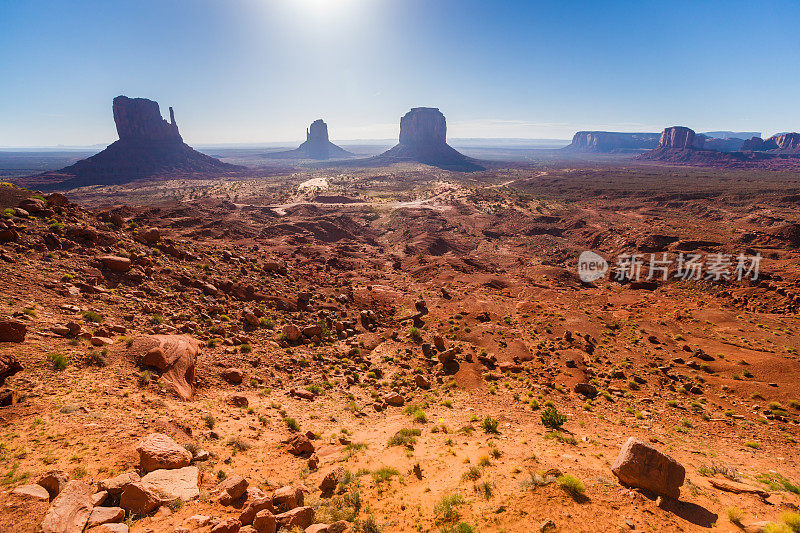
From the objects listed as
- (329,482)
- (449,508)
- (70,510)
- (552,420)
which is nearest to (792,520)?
(552,420)

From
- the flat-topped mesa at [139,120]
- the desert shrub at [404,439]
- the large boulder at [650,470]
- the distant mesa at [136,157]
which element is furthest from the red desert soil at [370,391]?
the flat-topped mesa at [139,120]

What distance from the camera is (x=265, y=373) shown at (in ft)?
55.9

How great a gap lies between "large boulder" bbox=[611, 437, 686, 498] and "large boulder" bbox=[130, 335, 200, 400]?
14953mm

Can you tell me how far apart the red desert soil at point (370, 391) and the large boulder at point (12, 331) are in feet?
0.33

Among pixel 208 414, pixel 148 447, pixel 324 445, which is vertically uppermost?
pixel 148 447

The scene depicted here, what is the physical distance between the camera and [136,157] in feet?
509

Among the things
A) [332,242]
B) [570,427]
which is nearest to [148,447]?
[570,427]

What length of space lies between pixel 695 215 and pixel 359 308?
279 feet

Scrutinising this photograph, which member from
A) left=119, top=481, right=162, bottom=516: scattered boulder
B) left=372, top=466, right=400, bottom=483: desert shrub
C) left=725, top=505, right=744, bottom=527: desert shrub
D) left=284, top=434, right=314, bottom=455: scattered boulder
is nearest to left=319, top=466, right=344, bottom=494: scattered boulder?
left=372, top=466, right=400, bottom=483: desert shrub

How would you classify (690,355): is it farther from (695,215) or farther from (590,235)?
(695,215)

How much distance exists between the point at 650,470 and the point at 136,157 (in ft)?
676

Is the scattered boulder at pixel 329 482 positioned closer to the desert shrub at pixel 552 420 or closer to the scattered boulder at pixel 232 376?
the scattered boulder at pixel 232 376

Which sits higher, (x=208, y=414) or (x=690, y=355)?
(x=208, y=414)

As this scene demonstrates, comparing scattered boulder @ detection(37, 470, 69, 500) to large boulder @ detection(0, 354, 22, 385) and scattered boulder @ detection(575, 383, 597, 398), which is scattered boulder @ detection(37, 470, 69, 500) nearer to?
large boulder @ detection(0, 354, 22, 385)
